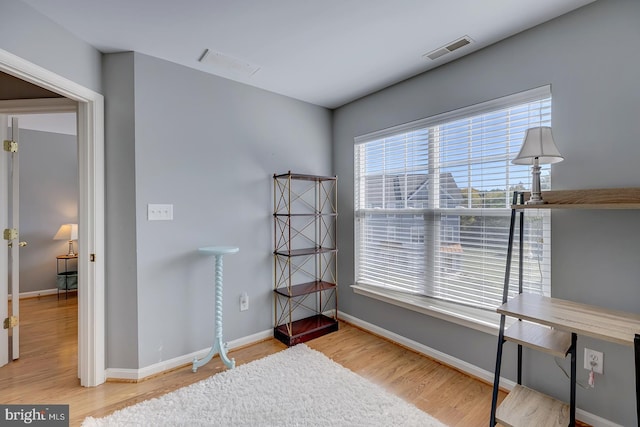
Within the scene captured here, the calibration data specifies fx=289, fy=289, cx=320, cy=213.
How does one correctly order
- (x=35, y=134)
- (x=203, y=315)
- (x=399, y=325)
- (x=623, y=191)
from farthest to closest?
(x=35, y=134)
(x=399, y=325)
(x=203, y=315)
(x=623, y=191)

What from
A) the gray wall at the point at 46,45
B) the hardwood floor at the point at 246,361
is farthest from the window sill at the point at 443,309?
the gray wall at the point at 46,45

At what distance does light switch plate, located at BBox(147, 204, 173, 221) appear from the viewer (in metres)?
2.20

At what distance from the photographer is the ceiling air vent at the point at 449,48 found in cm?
198

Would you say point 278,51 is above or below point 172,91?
above

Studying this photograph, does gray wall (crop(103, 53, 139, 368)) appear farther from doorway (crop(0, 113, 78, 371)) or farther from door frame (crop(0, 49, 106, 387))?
doorway (crop(0, 113, 78, 371))

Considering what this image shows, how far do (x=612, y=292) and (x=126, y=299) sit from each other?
310 centimetres

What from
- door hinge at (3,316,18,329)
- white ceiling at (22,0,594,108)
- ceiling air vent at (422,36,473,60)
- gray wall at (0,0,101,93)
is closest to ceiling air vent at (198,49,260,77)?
white ceiling at (22,0,594,108)

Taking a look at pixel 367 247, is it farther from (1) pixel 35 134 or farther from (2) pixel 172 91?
(1) pixel 35 134

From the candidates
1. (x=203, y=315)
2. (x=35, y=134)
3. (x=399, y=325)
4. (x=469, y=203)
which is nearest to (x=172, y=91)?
(x=203, y=315)

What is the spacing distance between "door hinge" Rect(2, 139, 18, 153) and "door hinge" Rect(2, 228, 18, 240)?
644mm

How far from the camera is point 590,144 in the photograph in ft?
5.37

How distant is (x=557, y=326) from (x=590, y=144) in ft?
3.49

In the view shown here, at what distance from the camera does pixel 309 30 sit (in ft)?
6.16

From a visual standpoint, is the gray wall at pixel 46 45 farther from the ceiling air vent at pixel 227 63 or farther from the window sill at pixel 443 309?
the window sill at pixel 443 309
